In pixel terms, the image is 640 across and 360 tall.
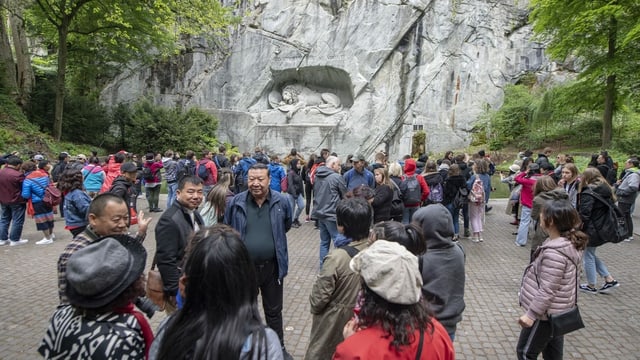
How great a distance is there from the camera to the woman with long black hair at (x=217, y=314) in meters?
1.41

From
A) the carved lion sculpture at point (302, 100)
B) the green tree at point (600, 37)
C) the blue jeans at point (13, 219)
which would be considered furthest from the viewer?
the carved lion sculpture at point (302, 100)

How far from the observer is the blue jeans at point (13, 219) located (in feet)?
24.8

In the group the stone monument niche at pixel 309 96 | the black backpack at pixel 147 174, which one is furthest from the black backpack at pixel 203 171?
the stone monument niche at pixel 309 96

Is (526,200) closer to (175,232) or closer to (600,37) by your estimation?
(175,232)

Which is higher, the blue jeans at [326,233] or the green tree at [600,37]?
the green tree at [600,37]

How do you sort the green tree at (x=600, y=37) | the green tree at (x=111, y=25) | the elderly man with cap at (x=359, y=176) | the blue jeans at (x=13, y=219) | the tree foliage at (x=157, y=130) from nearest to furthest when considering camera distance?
1. the elderly man with cap at (x=359, y=176)
2. the blue jeans at (x=13, y=219)
3. the green tree at (x=600, y=37)
4. the green tree at (x=111, y=25)
5. the tree foliage at (x=157, y=130)

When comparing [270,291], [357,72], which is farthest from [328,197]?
[357,72]

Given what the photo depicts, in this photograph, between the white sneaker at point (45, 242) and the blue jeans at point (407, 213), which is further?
the white sneaker at point (45, 242)

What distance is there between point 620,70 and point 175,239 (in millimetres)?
18366

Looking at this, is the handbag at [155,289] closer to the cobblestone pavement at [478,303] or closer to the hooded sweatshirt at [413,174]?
the cobblestone pavement at [478,303]

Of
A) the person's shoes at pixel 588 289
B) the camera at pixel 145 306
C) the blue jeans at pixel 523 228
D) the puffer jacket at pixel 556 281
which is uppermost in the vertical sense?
the puffer jacket at pixel 556 281

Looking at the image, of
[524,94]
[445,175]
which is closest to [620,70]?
[524,94]

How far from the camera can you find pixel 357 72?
22.3m

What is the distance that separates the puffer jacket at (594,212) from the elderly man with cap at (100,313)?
5437mm
